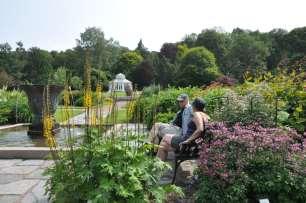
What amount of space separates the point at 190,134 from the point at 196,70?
35934 millimetres

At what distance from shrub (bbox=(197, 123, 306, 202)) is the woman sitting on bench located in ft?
2.73

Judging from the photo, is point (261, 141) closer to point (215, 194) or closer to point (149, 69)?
point (215, 194)

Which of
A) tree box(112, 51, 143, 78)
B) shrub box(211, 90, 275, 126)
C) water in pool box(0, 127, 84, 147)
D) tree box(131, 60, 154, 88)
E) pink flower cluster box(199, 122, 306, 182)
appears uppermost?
tree box(112, 51, 143, 78)

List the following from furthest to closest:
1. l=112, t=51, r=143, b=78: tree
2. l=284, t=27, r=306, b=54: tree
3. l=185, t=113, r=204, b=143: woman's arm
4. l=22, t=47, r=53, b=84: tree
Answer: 1. l=112, t=51, r=143, b=78: tree
2. l=22, t=47, r=53, b=84: tree
3. l=284, t=27, r=306, b=54: tree
4. l=185, t=113, r=204, b=143: woman's arm

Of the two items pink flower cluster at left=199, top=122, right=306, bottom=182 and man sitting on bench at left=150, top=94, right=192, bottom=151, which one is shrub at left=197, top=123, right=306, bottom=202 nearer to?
pink flower cluster at left=199, top=122, right=306, bottom=182

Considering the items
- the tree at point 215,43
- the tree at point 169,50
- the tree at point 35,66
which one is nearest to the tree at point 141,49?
the tree at point 169,50

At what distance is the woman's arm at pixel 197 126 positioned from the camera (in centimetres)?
508

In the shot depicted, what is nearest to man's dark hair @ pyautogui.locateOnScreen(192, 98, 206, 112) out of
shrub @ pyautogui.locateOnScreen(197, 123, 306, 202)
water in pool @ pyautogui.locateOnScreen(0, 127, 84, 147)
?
shrub @ pyautogui.locateOnScreen(197, 123, 306, 202)

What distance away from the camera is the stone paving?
475 centimetres

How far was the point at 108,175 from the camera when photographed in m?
3.61

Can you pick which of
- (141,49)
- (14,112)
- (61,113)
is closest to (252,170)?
(61,113)

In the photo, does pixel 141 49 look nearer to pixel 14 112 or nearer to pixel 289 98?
pixel 14 112

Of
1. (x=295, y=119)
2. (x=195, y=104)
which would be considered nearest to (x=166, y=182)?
(x=195, y=104)

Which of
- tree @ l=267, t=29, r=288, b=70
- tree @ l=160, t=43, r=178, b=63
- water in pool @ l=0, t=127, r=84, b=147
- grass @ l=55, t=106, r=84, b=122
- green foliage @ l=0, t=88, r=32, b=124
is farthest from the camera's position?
tree @ l=160, t=43, r=178, b=63
